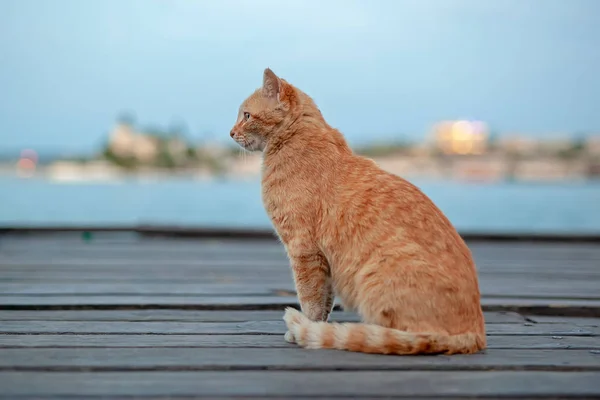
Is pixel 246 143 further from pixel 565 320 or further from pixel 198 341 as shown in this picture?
pixel 565 320

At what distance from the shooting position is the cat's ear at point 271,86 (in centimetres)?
270

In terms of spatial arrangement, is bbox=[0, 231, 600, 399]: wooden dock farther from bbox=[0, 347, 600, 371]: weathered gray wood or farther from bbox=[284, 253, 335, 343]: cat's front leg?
bbox=[284, 253, 335, 343]: cat's front leg

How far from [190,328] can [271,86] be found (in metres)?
1.11

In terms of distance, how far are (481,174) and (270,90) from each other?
23305mm

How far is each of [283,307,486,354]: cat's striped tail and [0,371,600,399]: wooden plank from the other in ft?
0.62

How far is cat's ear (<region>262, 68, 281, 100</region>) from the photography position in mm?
2701

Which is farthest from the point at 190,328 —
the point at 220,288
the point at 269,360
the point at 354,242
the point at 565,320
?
the point at 565,320

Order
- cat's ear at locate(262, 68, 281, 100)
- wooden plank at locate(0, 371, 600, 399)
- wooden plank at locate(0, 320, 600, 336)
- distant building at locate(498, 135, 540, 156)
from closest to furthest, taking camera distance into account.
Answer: wooden plank at locate(0, 371, 600, 399)
wooden plank at locate(0, 320, 600, 336)
cat's ear at locate(262, 68, 281, 100)
distant building at locate(498, 135, 540, 156)

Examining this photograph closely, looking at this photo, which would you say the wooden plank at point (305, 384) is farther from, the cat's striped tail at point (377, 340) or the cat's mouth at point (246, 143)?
the cat's mouth at point (246, 143)

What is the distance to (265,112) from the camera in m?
2.74

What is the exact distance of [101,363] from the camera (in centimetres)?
198

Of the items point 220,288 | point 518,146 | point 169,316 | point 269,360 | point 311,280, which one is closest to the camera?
point 269,360

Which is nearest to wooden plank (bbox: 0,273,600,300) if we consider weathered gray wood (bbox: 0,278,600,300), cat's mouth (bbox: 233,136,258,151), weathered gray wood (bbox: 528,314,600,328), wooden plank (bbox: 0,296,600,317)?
weathered gray wood (bbox: 0,278,600,300)

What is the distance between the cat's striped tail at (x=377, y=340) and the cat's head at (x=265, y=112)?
93cm
